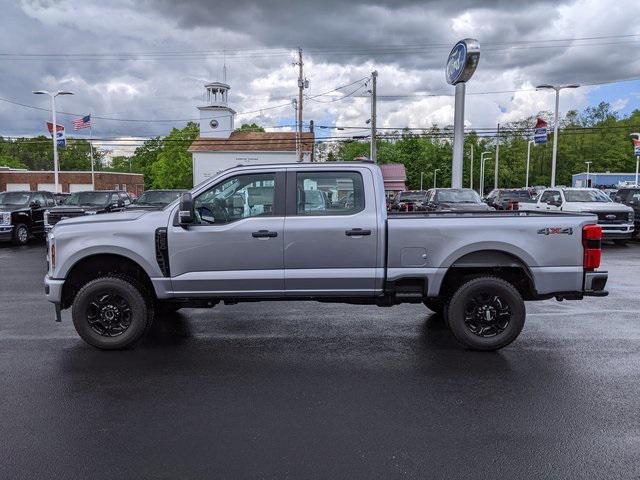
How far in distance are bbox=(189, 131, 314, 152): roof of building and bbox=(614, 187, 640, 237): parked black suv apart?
1538 inches

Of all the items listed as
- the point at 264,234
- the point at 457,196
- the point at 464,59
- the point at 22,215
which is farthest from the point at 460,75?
the point at 264,234

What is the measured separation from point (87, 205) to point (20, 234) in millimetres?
2301

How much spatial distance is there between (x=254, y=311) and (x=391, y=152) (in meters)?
98.3

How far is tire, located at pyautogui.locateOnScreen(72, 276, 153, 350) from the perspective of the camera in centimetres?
574

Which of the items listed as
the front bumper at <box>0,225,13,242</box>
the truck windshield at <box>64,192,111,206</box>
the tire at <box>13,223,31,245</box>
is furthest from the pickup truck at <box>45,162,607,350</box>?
the truck windshield at <box>64,192,111,206</box>

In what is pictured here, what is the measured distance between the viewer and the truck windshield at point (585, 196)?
18.5 metres

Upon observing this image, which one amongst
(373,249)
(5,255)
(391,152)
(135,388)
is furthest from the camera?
(391,152)

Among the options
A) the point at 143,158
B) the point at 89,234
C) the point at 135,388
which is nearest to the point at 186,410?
the point at 135,388

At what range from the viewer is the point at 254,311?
7.84 metres

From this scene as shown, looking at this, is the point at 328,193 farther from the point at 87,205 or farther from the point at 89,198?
the point at 89,198

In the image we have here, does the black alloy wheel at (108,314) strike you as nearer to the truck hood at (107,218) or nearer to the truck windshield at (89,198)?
the truck hood at (107,218)

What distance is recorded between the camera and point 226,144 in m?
59.9

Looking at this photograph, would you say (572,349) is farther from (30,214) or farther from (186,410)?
(30,214)

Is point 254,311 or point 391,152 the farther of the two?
point 391,152
